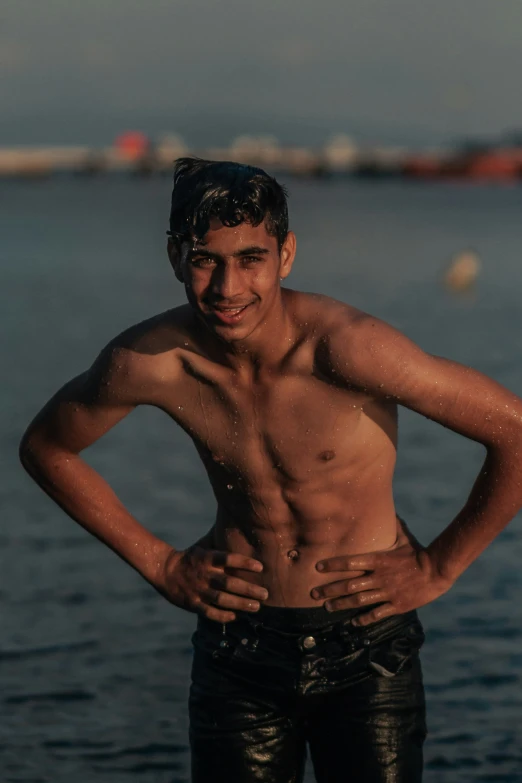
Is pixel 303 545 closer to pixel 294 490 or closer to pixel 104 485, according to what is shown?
pixel 294 490

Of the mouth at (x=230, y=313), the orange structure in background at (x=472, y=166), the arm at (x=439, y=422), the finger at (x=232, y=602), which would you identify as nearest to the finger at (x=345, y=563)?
the arm at (x=439, y=422)

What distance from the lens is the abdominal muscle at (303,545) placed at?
480 cm

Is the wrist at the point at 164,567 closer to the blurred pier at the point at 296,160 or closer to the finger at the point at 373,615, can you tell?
the finger at the point at 373,615

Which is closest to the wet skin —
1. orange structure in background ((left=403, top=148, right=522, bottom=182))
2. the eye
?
the eye

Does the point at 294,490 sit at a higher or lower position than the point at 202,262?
lower

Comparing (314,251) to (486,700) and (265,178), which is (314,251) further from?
(265,178)

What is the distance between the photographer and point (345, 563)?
4785mm

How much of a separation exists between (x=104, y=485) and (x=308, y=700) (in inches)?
43.9

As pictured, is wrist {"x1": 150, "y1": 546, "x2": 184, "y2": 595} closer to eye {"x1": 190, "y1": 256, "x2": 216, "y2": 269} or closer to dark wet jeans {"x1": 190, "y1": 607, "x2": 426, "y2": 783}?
dark wet jeans {"x1": 190, "y1": 607, "x2": 426, "y2": 783}

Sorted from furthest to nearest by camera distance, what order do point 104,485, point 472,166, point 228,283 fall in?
point 472,166, point 104,485, point 228,283

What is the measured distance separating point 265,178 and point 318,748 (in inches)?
68.0

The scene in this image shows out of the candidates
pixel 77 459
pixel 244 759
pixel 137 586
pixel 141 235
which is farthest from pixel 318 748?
pixel 141 235

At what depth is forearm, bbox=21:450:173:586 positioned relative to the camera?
204 inches

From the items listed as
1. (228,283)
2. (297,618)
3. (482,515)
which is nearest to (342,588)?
(297,618)
